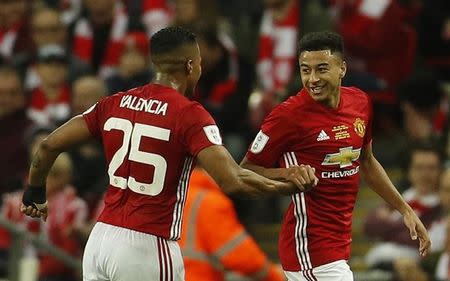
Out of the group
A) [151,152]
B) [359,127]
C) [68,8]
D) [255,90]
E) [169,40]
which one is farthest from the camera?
[68,8]

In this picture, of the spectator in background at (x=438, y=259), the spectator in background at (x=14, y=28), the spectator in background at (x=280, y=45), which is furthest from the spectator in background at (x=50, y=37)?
the spectator in background at (x=438, y=259)

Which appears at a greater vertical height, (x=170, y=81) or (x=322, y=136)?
(x=170, y=81)

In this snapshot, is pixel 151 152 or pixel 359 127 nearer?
pixel 151 152

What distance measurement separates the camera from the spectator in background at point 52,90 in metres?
12.2

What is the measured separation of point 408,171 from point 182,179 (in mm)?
3944

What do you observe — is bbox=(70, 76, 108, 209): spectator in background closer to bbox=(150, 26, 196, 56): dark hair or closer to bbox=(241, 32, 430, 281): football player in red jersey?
bbox=(241, 32, 430, 281): football player in red jersey

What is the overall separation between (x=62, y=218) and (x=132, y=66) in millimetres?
1504

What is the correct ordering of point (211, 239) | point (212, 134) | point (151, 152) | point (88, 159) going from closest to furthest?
point (212, 134) → point (151, 152) → point (211, 239) → point (88, 159)

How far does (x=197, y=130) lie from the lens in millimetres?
6754

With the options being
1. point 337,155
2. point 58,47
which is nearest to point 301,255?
point 337,155

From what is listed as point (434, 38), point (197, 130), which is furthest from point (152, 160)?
point (434, 38)

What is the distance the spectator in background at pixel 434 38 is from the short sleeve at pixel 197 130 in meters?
5.60

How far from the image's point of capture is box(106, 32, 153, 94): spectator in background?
11.5m

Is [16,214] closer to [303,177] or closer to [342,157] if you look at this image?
[342,157]
